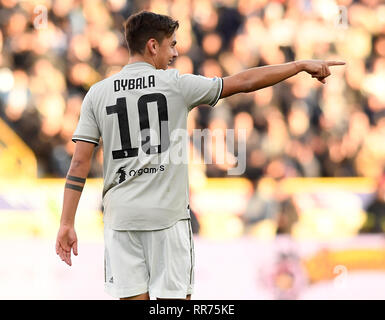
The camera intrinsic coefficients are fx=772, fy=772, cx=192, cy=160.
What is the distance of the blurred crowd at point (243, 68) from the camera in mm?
7824

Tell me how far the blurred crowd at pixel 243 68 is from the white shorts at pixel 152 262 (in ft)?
14.3

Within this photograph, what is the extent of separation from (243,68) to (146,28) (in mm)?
4925

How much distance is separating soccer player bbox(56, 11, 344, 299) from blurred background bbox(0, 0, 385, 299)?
378 centimetres

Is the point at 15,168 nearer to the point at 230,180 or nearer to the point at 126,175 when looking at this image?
the point at 230,180

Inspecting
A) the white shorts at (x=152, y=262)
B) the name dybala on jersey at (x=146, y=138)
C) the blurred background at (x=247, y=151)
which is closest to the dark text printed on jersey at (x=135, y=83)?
the name dybala on jersey at (x=146, y=138)

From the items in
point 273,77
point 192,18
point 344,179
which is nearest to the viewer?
point 273,77

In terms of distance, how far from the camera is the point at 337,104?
8094mm

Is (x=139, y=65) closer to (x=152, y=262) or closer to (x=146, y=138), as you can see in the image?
(x=146, y=138)

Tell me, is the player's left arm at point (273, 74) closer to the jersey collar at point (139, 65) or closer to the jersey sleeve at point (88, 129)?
the jersey collar at point (139, 65)

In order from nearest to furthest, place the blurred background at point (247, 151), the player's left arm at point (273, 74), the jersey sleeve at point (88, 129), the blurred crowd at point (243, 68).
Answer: the player's left arm at point (273, 74)
the jersey sleeve at point (88, 129)
the blurred background at point (247, 151)
the blurred crowd at point (243, 68)

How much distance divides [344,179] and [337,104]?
86 cm

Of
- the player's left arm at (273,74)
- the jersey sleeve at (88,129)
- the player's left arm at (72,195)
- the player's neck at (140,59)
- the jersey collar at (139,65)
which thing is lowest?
the player's left arm at (72,195)

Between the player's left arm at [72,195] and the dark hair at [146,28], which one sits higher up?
the dark hair at [146,28]
